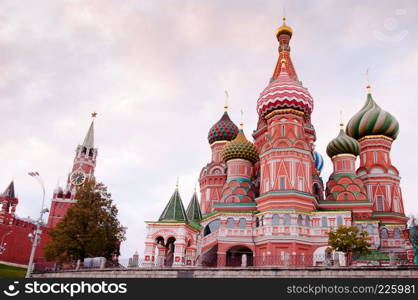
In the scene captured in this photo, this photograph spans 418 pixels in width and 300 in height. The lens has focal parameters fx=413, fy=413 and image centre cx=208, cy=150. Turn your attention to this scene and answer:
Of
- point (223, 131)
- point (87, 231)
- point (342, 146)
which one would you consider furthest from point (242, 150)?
point (87, 231)

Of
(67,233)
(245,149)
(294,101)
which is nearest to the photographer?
(67,233)

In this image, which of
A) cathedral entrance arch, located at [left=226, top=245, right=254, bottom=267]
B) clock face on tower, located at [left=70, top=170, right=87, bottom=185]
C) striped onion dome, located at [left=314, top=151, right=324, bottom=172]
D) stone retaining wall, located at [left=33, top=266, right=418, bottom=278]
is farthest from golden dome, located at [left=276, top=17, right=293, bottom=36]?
clock face on tower, located at [left=70, top=170, right=87, bottom=185]

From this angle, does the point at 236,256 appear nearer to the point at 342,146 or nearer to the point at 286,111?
the point at 286,111

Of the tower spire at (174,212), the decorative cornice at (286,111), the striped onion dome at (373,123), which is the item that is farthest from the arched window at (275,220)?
the striped onion dome at (373,123)

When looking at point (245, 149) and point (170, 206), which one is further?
point (245, 149)

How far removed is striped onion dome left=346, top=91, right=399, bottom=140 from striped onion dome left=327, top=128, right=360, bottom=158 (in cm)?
385

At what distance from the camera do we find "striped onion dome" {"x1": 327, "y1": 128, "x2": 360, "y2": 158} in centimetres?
3684

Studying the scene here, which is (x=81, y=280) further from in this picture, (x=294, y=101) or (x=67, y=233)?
(x=294, y=101)

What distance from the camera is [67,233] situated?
93.2 feet

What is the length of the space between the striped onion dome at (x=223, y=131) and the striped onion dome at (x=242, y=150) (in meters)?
7.09

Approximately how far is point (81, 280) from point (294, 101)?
78.8ft

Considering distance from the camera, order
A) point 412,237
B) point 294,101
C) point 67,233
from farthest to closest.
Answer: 1. point 294,101
2. point 67,233
3. point 412,237

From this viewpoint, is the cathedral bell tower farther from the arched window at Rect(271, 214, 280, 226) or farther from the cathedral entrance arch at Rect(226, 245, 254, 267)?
the arched window at Rect(271, 214, 280, 226)

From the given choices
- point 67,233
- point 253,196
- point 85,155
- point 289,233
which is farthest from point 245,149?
point 85,155
